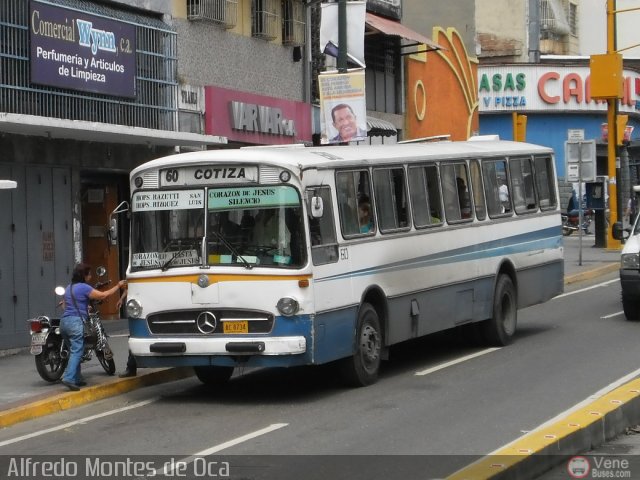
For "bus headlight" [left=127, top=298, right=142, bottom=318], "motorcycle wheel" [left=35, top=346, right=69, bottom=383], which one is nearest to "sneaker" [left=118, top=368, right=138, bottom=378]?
"motorcycle wheel" [left=35, top=346, right=69, bottom=383]

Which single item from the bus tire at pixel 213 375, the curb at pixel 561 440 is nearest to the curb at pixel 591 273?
the bus tire at pixel 213 375

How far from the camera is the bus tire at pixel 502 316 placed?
1775 cm

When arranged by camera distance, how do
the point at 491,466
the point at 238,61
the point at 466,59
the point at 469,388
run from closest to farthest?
the point at 491,466
the point at 469,388
the point at 238,61
the point at 466,59

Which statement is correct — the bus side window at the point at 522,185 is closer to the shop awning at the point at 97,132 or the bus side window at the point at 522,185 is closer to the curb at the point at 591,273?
the shop awning at the point at 97,132

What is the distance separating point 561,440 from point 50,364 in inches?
277

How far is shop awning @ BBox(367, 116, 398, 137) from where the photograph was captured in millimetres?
28359

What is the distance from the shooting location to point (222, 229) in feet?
44.5

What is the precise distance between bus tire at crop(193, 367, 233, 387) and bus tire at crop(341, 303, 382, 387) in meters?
1.52

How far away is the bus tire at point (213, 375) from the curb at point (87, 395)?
60 cm

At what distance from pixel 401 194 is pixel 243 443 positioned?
5.35 m

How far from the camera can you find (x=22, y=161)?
18.5 metres

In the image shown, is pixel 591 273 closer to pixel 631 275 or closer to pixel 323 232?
pixel 631 275

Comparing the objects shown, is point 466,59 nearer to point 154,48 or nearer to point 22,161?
point 154,48

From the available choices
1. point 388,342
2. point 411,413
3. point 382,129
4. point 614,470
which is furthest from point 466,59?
point 614,470
